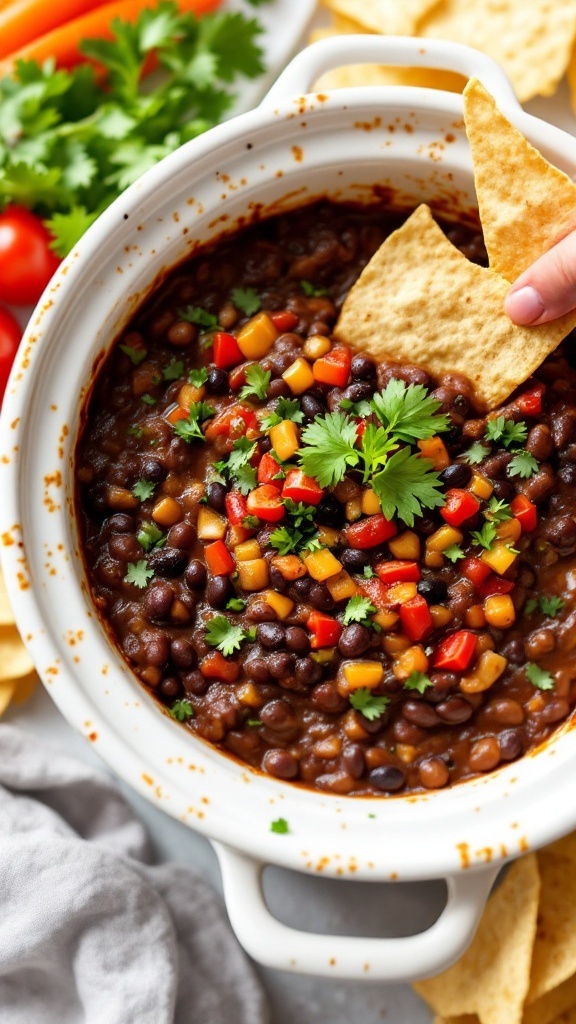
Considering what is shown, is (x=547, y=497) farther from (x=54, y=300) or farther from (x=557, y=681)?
(x=54, y=300)

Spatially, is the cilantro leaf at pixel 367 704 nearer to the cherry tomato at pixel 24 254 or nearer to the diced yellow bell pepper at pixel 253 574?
the diced yellow bell pepper at pixel 253 574

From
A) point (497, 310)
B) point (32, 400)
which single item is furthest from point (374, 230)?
point (32, 400)

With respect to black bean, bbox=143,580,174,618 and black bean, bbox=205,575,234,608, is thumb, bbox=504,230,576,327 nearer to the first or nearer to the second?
black bean, bbox=205,575,234,608

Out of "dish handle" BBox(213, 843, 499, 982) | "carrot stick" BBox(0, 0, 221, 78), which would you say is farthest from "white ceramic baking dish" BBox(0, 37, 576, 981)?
"carrot stick" BBox(0, 0, 221, 78)

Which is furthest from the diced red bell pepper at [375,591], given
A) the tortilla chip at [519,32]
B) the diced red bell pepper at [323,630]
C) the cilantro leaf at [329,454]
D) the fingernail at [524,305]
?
the tortilla chip at [519,32]

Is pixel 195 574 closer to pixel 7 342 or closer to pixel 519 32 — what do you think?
pixel 7 342

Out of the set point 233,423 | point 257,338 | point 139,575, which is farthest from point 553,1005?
point 257,338
